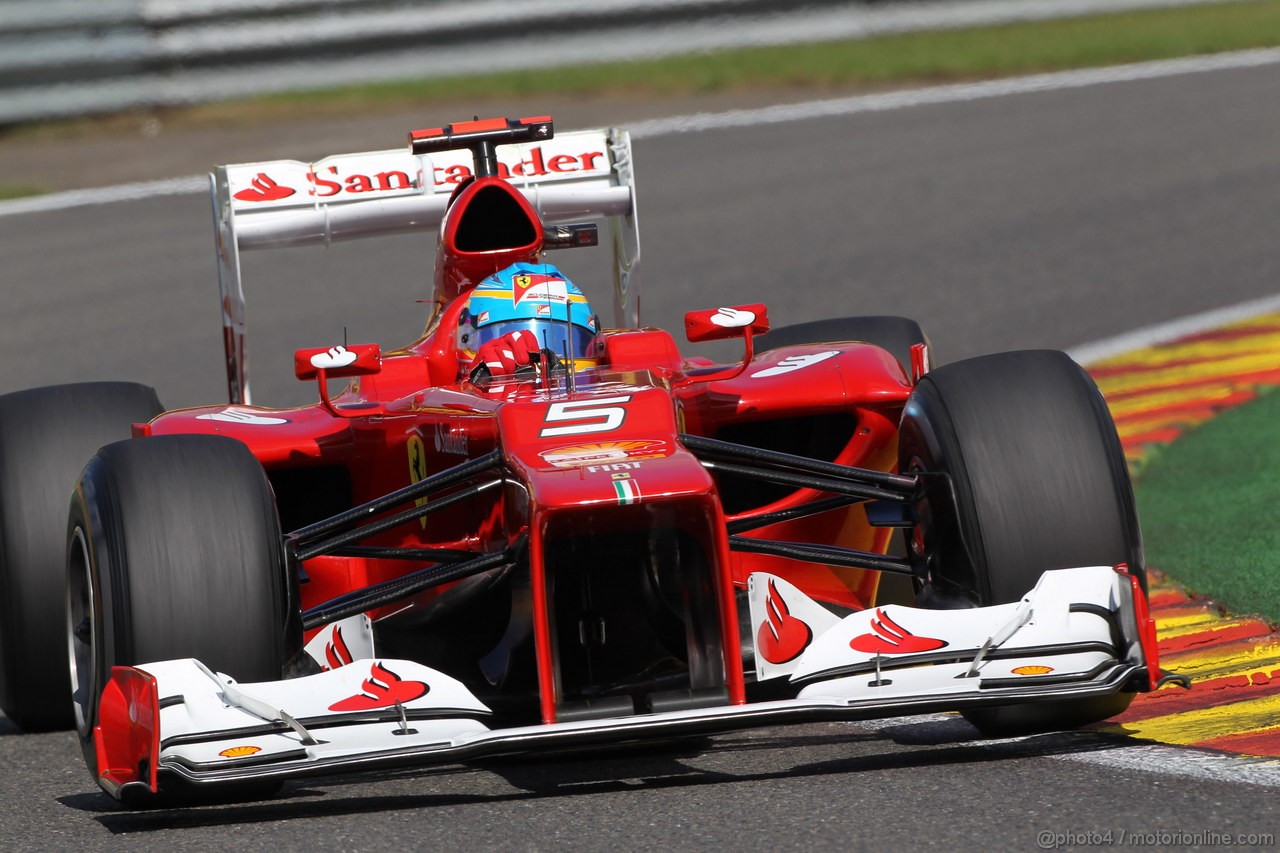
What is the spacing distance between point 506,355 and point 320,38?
11.6 metres

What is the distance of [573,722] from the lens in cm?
444

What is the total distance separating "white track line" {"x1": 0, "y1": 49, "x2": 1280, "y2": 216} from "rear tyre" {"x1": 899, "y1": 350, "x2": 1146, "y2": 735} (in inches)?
431

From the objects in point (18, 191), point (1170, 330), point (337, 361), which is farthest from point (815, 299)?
point (18, 191)

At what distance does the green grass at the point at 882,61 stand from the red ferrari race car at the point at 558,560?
1170 cm

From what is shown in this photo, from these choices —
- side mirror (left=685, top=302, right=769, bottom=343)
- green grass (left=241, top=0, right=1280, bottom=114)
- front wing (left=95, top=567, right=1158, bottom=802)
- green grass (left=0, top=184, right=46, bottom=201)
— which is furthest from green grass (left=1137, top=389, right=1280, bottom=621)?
green grass (left=0, top=184, right=46, bottom=201)

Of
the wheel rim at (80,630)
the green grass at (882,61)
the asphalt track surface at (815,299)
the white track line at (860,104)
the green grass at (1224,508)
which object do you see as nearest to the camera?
the asphalt track surface at (815,299)

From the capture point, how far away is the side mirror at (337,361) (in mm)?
5414

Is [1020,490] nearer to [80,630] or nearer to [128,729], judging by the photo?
[128,729]

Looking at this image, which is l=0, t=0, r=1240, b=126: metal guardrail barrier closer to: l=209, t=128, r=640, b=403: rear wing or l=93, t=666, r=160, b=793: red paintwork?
l=209, t=128, r=640, b=403: rear wing

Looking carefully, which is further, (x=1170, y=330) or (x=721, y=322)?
(x=1170, y=330)

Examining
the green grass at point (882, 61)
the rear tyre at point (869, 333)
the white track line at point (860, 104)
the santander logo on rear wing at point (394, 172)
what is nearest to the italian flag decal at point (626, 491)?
the rear tyre at point (869, 333)

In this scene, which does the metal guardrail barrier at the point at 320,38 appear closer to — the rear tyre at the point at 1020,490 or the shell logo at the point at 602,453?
the shell logo at the point at 602,453

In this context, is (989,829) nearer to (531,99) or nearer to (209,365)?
(209,365)

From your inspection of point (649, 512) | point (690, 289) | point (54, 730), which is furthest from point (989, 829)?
point (690, 289)
